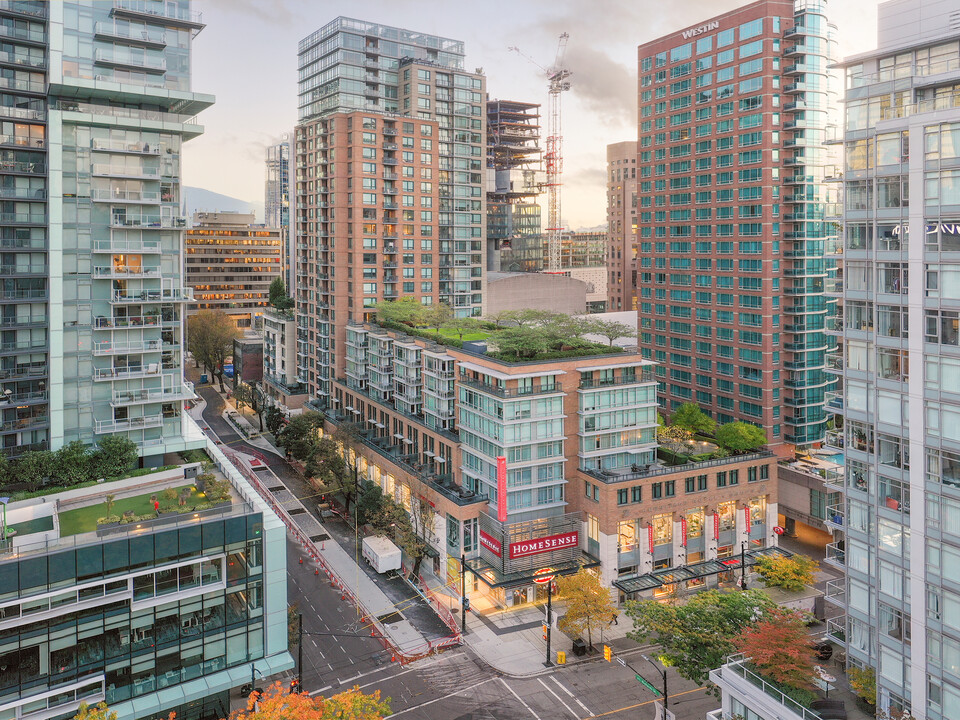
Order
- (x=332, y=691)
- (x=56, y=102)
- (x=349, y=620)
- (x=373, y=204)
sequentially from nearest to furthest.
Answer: (x=332, y=691) → (x=56, y=102) → (x=349, y=620) → (x=373, y=204)

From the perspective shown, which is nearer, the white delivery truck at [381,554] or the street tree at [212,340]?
the white delivery truck at [381,554]

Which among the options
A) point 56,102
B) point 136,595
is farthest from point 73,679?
point 56,102

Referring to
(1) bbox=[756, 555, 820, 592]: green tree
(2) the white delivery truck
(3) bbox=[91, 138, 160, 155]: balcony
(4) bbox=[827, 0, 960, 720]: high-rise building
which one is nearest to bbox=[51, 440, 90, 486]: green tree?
(3) bbox=[91, 138, 160, 155]: balcony

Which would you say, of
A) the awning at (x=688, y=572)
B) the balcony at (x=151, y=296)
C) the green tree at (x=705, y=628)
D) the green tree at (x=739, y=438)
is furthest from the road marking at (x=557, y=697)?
the balcony at (x=151, y=296)

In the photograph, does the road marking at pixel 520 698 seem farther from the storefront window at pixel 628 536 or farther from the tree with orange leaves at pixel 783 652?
the storefront window at pixel 628 536

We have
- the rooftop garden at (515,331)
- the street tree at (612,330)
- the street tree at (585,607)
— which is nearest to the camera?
the street tree at (585,607)

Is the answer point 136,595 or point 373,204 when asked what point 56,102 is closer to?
point 136,595

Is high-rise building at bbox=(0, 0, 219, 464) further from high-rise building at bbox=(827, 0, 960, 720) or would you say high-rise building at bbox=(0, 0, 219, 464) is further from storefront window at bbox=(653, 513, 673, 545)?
high-rise building at bbox=(827, 0, 960, 720)
